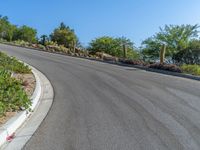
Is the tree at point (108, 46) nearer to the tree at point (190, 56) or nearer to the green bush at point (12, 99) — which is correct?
the tree at point (190, 56)

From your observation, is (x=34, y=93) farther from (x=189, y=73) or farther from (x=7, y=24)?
(x=7, y=24)

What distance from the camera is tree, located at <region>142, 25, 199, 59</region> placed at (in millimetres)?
46938

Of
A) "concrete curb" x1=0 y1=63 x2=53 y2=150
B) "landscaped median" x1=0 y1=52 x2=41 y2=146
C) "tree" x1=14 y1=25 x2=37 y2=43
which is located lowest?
"concrete curb" x1=0 y1=63 x2=53 y2=150

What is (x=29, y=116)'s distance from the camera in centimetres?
927

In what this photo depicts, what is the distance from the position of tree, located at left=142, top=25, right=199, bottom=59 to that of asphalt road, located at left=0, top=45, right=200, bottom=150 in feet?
103

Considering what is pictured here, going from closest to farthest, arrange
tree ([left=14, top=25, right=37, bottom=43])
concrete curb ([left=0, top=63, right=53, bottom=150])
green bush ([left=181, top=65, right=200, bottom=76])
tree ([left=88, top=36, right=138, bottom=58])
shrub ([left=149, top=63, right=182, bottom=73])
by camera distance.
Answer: concrete curb ([left=0, top=63, right=53, bottom=150])
green bush ([left=181, top=65, right=200, bottom=76])
shrub ([left=149, top=63, right=182, bottom=73])
tree ([left=88, top=36, right=138, bottom=58])
tree ([left=14, top=25, right=37, bottom=43])

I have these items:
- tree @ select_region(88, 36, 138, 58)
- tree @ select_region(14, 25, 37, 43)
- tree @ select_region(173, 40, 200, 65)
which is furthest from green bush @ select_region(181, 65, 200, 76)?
tree @ select_region(14, 25, 37, 43)

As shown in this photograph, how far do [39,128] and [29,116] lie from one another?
110cm

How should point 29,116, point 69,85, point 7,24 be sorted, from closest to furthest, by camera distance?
point 29,116 < point 69,85 < point 7,24

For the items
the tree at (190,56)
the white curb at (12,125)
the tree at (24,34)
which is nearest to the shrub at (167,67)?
the white curb at (12,125)

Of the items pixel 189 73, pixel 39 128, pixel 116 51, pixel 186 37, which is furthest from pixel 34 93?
pixel 186 37

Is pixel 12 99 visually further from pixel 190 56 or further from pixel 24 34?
pixel 24 34

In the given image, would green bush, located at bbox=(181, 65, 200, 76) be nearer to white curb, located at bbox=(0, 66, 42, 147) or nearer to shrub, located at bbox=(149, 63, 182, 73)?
shrub, located at bbox=(149, 63, 182, 73)

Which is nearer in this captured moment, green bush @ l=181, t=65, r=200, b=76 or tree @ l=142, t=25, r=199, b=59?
green bush @ l=181, t=65, r=200, b=76
